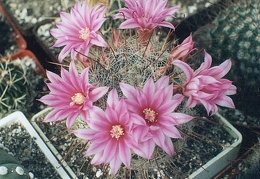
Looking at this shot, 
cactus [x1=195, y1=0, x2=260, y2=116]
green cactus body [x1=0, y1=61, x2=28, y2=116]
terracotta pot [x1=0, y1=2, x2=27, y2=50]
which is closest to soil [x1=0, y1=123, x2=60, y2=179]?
green cactus body [x1=0, y1=61, x2=28, y2=116]

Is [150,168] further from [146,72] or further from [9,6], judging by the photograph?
[9,6]

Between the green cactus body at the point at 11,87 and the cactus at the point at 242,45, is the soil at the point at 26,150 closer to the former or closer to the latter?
the green cactus body at the point at 11,87

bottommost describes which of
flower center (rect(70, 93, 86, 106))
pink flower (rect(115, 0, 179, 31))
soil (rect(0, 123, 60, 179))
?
soil (rect(0, 123, 60, 179))

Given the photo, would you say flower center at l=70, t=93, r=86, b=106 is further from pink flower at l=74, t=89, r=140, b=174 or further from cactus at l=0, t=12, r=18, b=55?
cactus at l=0, t=12, r=18, b=55

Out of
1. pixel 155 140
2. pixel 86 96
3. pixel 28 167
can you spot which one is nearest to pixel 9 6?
pixel 28 167

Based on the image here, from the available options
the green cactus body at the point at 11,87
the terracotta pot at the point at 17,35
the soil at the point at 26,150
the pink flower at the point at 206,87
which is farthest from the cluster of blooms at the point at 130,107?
the terracotta pot at the point at 17,35

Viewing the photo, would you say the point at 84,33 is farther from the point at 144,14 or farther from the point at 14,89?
the point at 14,89

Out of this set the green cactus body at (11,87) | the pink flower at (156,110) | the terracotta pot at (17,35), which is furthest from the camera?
the terracotta pot at (17,35)

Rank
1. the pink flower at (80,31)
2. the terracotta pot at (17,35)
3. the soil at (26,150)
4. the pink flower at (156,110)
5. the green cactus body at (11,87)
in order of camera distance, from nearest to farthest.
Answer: the pink flower at (156,110)
the pink flower at (80,31)
the soil at (26,150)
the green cactus body at (11,87)
the terracotta pot at (17,35)
